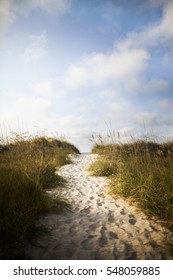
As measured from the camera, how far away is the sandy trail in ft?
8.48

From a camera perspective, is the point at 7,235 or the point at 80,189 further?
the point at 80,189

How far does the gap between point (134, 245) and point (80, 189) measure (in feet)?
10.0

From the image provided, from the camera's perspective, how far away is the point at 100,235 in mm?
3098

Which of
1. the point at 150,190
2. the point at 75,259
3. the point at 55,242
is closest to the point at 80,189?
the point at 150,190

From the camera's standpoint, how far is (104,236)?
3082mm

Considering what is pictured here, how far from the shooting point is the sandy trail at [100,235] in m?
2.58

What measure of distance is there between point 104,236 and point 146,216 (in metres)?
0.98
